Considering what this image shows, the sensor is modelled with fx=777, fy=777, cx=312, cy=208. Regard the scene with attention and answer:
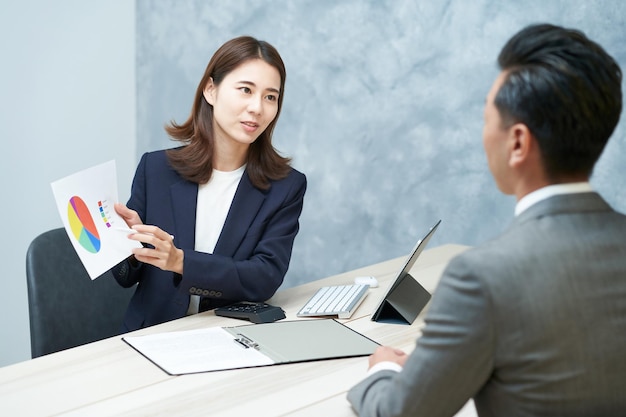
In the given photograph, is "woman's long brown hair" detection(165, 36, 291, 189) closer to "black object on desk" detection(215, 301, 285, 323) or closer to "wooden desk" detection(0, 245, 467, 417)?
"black object on desk" detection(215, 301, 285, 323)

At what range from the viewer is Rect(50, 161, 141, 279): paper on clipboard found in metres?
1.81

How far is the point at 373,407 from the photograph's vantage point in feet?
4.04

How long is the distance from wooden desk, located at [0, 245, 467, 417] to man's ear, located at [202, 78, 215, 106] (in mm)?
850

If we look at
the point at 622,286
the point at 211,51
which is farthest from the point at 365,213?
the point at 622,286

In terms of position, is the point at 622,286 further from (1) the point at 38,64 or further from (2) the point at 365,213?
(1) the point at 38,64

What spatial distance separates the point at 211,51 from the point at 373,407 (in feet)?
9.74

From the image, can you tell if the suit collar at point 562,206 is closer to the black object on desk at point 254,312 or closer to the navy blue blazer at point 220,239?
the black object on desk at point 254,312

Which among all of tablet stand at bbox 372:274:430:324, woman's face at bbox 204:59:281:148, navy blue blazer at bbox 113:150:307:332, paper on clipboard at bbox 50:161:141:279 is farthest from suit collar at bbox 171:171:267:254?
tablet stand at bbox 372:274:430:324

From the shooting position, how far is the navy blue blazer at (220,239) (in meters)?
2.12

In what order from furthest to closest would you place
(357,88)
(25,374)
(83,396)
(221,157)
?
(357,88)
(221,157)
(25,374)
(83,396)

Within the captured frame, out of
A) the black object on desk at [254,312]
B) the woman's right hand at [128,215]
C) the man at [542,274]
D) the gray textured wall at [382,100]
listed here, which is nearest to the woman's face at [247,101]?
the woman's right hand at [128,215]

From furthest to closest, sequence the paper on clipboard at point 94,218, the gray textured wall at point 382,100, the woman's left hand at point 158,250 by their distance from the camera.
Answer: the gray textured wall at point 382,100 → the woman's left hand at point 158,250 → the paper on clipboard at point 94,218

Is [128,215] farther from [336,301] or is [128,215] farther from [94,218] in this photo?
[336,301]

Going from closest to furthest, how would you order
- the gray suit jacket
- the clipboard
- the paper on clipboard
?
the gray suit jacket → the clipboard → the paper on clipboard
